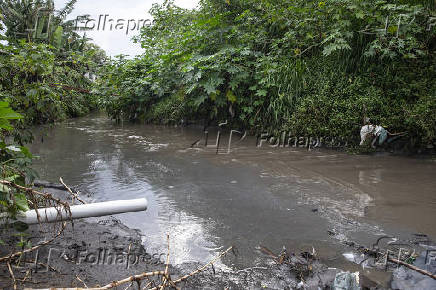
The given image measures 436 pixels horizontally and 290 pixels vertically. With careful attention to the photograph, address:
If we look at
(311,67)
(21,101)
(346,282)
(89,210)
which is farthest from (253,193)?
(311,67)

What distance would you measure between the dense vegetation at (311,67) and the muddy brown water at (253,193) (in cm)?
88

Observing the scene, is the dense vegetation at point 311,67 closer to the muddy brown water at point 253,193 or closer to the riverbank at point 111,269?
the muddy brown water at point 253,193

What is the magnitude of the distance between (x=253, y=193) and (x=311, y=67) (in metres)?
4.35

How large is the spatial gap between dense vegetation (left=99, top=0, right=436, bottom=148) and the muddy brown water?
0.88 m

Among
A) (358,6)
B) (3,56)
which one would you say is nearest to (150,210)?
(3,56)

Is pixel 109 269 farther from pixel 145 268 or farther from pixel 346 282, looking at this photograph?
pixel 346 282

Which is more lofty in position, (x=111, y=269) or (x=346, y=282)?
(x=346, y=282)

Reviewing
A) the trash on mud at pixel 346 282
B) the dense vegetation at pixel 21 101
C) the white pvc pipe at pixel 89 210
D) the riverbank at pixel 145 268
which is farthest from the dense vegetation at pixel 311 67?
the white pvc pipe at pixel 89 210

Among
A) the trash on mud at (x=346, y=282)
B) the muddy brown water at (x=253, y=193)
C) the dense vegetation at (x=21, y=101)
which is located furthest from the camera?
the muddy brown water at (x=253, y=193)

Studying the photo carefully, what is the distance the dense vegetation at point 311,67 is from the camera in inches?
248

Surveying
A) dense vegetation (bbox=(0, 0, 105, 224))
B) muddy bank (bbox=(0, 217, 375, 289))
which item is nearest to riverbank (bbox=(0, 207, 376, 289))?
muddy bank (bbox=(0, 217, 375, 289))

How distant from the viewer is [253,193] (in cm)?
454

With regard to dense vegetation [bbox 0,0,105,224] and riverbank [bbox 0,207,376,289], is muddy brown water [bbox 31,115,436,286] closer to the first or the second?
riverbank [bbox 0,207,376,289]

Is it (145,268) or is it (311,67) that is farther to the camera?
(311,67)
